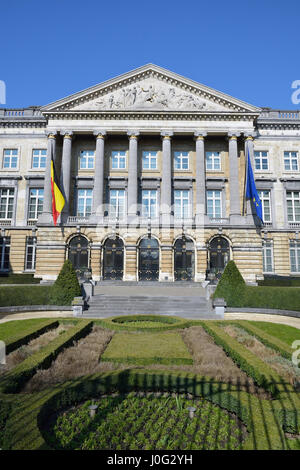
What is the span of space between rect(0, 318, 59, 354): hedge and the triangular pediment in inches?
1031

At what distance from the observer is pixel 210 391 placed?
7207 millimetres

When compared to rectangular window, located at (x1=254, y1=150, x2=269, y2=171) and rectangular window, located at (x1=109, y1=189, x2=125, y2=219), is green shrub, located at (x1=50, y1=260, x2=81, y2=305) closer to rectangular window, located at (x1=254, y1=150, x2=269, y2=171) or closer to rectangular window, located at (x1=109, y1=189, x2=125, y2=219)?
rectangular window, located at (x1=109, y1=189, x2=125, y2=219)

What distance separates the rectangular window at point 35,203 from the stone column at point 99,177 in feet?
23.7

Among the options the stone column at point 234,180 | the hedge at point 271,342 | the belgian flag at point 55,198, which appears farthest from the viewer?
the stone column at point 234,180

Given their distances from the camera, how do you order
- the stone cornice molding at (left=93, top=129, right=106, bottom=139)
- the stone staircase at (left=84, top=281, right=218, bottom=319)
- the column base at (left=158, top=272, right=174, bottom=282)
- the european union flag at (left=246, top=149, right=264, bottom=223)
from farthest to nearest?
the stone cornice molding at (left=93, top=129, right=106, bottom=139) < the column base at (left=158, top=272, right=174, bottom=282) < the european union flag at (left=246, top=149, right=264, bottom=223) < the stone staircase at (left=84, top=281, right=218, bottom=319)

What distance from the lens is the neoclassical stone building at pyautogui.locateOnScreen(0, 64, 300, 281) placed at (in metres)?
33.2

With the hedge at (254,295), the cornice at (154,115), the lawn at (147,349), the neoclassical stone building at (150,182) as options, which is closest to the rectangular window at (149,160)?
the neoclassical stone building at (150,182)

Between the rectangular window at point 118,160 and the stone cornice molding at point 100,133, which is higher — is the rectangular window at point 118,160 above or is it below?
below

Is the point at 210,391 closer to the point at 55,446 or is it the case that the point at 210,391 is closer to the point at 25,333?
the point at 55,446

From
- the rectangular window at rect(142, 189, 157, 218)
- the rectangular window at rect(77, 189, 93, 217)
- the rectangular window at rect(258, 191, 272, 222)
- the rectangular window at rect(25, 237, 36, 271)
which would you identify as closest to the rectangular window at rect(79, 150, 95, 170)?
the rectangular window at rect(77, 189, 93, 217)

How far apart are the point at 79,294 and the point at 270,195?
26.0m

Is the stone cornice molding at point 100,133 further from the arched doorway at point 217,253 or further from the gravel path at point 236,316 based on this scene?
the gravel path at point 236,316

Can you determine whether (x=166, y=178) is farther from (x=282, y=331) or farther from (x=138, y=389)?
(x=138, y=389)

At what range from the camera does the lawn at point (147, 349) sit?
959 cm
